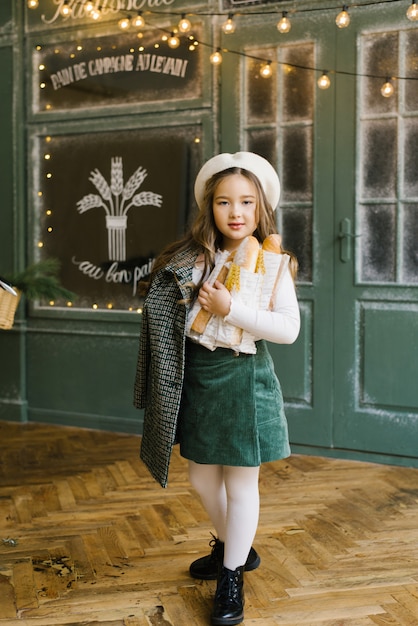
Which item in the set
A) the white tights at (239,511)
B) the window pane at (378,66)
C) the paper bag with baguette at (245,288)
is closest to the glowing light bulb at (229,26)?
the window pane at (378,66)

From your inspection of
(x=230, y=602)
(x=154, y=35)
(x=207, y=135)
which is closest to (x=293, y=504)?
(x=230, y=602)

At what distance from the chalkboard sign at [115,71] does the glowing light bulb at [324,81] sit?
2.42ft

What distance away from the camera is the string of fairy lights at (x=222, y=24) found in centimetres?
387

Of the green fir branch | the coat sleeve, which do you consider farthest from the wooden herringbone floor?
the green fir branch

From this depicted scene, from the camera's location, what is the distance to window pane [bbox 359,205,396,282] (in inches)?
157

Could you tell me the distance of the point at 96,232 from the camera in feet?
15.6

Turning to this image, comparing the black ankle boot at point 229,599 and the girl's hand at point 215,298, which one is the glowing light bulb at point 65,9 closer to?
the girl's hand at point 215,298

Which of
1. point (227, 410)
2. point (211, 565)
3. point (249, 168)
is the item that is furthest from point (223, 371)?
point (211, 565)

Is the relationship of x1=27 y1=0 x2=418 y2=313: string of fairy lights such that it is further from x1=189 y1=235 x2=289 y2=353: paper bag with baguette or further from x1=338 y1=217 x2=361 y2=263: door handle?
x1=189 y1=235 x2=289 y2=353: paper bag with baguette

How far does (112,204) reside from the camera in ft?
15.4

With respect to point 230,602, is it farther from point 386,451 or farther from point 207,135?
point 207,135

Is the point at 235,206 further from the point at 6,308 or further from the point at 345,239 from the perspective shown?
the point at 345,239

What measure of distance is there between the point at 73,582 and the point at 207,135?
2.72 meters

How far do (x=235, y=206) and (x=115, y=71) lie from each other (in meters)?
2.72
